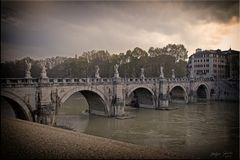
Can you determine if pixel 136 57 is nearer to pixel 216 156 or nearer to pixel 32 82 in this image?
pixel 32 82

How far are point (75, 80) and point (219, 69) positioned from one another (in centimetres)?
1960

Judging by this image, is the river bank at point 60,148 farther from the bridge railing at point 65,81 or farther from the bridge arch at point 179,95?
the bridge arch at point 179,95

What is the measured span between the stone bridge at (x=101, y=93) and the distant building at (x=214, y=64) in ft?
5.77

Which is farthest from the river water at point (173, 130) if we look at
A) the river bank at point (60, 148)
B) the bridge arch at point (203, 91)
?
the bridge arch at point (203, 91)

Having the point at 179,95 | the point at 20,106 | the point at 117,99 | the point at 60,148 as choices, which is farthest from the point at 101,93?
the point at 179,95

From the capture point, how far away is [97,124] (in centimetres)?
1152

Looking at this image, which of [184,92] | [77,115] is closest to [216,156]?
[77,115]

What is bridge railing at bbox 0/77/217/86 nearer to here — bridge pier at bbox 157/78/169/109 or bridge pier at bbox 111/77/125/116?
bridge pier at bbox 111/77/125/116

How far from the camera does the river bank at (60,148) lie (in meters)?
4.52

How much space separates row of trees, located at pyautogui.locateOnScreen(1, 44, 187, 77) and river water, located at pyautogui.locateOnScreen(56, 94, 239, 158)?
29.4ft

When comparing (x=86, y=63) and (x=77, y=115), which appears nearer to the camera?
(x=77, y=115)

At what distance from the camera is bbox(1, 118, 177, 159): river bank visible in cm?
452

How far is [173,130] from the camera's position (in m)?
10.3

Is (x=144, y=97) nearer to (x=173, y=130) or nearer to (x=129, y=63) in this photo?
(x=129, y=63)
